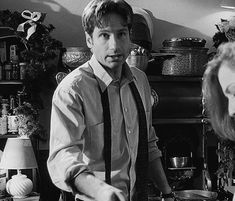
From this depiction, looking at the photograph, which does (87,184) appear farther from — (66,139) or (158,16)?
(158,16)

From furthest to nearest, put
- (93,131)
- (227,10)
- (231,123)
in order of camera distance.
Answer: (227,10), (93,131), (231,123)

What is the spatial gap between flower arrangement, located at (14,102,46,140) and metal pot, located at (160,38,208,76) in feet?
3.89

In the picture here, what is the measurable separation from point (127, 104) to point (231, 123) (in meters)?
1.20

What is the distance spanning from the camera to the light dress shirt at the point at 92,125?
54.3 inches

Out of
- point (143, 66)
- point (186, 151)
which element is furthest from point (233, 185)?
point (143, 66)

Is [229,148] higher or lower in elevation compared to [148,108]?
lower

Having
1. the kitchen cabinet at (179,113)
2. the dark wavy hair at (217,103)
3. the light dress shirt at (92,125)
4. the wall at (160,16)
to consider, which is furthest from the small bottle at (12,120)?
the dark wavy hair at (217,103)

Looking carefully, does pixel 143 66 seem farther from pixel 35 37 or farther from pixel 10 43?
pixel 10 43

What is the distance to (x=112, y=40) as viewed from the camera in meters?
1.59

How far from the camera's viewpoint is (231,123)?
0.59 meters

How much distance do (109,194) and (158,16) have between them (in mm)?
3533

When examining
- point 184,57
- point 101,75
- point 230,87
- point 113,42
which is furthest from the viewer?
point 184,57

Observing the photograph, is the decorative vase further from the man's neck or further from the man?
the man's neck

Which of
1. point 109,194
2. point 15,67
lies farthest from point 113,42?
point 15,67
